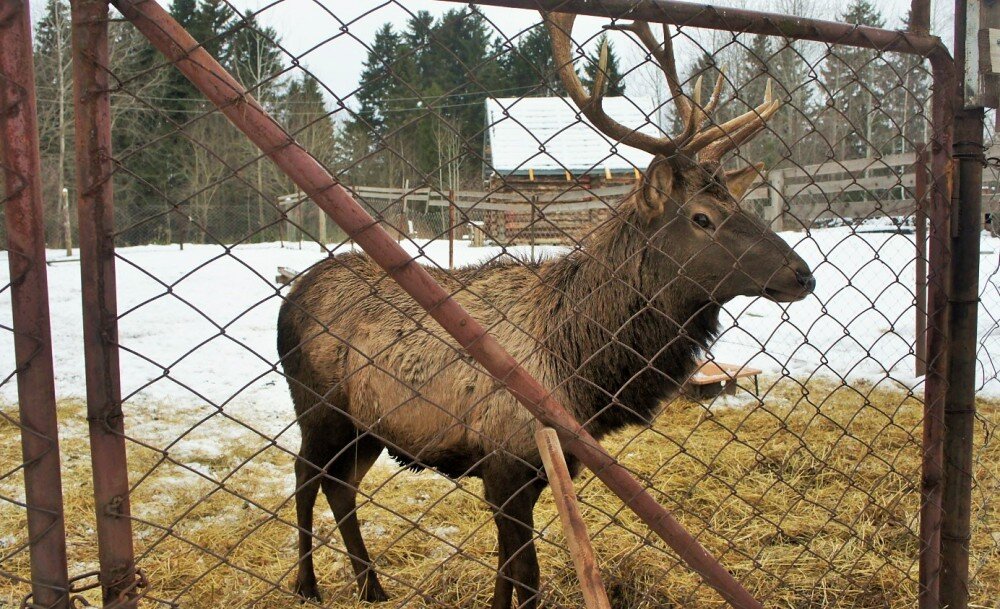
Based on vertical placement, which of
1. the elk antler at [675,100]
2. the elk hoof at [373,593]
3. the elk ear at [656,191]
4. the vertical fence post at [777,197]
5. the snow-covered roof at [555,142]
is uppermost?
the snow-covered roof at [555,142]

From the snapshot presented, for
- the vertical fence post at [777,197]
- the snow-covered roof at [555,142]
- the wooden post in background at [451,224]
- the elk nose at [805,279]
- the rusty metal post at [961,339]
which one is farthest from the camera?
the snow-covered roof at [555,142]

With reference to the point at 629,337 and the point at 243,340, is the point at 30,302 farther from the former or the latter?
the point at 243,340

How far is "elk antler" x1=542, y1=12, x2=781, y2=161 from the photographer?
2188mm

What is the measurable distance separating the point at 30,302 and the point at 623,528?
6.94 ft

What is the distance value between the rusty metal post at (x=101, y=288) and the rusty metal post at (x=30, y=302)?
0.08 metres

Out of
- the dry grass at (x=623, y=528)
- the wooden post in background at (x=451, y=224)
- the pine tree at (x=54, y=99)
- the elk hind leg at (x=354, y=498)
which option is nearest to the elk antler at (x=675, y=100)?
the wooden post in background at (x=451, y=224)

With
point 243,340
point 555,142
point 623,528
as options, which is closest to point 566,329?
point 623,528

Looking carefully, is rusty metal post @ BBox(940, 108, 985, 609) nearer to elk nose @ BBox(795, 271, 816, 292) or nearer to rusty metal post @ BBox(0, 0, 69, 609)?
elk nose @ BBox(795, 271, 816, 292)

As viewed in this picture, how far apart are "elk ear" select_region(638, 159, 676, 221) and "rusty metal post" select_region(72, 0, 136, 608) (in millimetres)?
2031

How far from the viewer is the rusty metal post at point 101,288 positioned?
140 centimetres

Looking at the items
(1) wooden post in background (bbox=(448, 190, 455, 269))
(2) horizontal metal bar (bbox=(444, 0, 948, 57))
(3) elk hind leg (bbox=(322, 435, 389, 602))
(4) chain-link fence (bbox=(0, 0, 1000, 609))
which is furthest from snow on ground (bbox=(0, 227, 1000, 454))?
(2) horizontal metal bar (bbox=(444, 0, 948, 57))

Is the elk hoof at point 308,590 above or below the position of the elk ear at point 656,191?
below

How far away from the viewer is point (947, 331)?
8.81 feet

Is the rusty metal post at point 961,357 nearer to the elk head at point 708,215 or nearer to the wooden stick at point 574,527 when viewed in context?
the elk head at point 708,215
